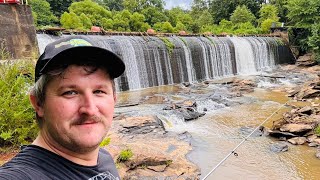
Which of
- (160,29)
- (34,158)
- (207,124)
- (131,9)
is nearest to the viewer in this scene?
(34,158)

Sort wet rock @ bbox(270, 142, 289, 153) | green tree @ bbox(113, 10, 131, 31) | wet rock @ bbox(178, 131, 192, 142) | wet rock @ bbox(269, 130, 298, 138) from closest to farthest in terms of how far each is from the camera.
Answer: wet rock @ bbox(270, 142, 289, 153), wet rock @ bbox(178, 131, 192, 142), wet rock @ bbox(269, 130, 298, 138), green tree @ bbox(113, 10, 131, 31)

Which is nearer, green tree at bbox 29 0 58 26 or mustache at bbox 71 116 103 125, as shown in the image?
mustache at bbox 71 116 103 125

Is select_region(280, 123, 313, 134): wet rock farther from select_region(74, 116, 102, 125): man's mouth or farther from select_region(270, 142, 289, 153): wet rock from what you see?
select_region(74, 116, 102, 125): man's mouth

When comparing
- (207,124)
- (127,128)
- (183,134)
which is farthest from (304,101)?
(127,128)

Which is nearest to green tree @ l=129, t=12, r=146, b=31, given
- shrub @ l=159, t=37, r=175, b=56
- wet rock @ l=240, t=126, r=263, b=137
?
shrub @ l=159, t=37, r=175, b=56

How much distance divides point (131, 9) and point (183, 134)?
27.3 m

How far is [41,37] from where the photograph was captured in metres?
11.9

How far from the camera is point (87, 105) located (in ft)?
3.73

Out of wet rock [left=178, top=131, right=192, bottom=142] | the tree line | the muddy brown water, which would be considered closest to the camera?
the muddy brown water

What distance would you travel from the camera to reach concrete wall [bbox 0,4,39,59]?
8.67 m

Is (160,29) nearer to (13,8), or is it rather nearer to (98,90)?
(13,8)

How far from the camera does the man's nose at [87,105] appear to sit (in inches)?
44.5

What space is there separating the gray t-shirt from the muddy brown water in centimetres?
446

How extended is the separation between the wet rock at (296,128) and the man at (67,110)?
7337 millimetres
